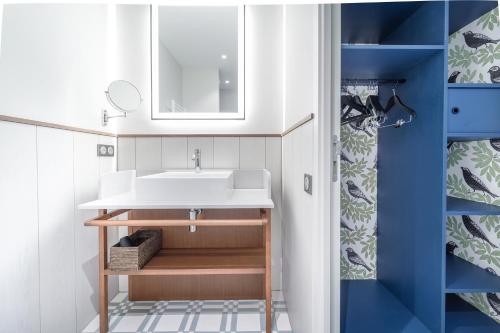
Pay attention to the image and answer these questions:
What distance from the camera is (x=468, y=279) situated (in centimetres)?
126

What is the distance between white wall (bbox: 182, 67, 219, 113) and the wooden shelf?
0.97 m

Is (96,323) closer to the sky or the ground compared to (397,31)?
closer to the ground

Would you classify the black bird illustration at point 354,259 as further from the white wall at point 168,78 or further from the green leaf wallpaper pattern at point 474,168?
the white wall at point 168,78

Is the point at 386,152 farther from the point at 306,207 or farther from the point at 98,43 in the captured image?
→ the point at 98,43

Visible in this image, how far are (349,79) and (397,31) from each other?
14.1 inches

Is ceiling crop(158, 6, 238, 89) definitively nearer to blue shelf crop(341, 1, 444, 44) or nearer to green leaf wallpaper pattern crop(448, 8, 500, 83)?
blue shelf crop(341, 1, 444, 44)

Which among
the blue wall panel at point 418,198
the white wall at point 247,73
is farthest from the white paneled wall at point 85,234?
→ the blue wall panel at point 418,198

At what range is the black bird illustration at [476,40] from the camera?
4.39 ft

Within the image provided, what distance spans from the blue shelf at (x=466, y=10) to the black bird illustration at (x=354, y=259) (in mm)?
1382

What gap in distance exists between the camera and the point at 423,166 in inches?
53.4

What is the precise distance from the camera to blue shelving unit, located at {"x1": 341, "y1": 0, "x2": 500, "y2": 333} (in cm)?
122

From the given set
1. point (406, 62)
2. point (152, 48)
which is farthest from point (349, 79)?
point (152, 48)

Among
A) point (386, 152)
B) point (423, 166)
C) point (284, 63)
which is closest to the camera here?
point (423, 166)

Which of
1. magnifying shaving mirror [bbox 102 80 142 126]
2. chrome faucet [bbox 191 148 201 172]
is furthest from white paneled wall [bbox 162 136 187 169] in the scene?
magnifying shaving mirror [bbox 102 80 142 126]
